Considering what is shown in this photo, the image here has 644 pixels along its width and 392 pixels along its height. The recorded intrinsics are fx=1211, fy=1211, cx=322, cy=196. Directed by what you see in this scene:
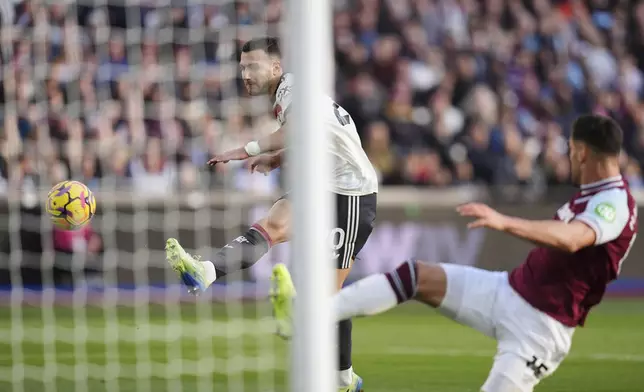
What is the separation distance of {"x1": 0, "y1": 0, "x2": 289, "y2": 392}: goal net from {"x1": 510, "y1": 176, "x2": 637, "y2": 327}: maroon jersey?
250 inches

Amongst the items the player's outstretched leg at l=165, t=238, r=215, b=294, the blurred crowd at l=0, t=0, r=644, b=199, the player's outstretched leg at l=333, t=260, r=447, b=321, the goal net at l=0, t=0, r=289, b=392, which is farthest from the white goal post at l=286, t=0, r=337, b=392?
the blurred crowd at l=0, t=0, r=644, b=199

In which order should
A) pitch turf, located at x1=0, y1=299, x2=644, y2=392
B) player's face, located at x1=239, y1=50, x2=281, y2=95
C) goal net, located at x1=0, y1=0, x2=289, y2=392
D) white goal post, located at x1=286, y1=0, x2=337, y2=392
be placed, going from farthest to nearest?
goal net, located at x1=0, y1=0, x2=289, y2=392
pitch turf, located at x1=0, y1=299, x2=644, y2=392
player's face, located at x1=239, y1=50, x2=281, y2=95
white goal post, located at x1=286, y1=0, x2=337, y2=392

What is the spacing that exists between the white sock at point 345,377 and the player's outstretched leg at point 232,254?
2.71 ft

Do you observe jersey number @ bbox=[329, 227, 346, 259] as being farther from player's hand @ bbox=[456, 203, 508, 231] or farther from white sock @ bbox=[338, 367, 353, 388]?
player's hand @ bbox=[456, 203, 508, 231]

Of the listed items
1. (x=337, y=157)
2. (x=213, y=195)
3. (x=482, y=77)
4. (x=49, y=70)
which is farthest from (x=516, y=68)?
(x=337, y=157)

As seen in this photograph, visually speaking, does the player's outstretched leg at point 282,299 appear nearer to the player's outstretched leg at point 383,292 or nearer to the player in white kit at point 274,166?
the player's outstretched leg at point 383,292

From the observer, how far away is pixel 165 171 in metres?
13.7

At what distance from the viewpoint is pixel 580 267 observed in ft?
19.4

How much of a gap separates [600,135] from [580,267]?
652 millimetres

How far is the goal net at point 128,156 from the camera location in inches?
511

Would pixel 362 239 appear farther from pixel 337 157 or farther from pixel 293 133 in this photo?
pixel 293 133

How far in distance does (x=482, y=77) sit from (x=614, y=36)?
2.39 m

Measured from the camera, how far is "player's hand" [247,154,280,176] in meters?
7.20

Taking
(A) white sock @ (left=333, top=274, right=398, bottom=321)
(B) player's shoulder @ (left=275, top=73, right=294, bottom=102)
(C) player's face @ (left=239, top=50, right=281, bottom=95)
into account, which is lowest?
(A) white sock @ (left=333, top=274, right=398, bottom=321)
